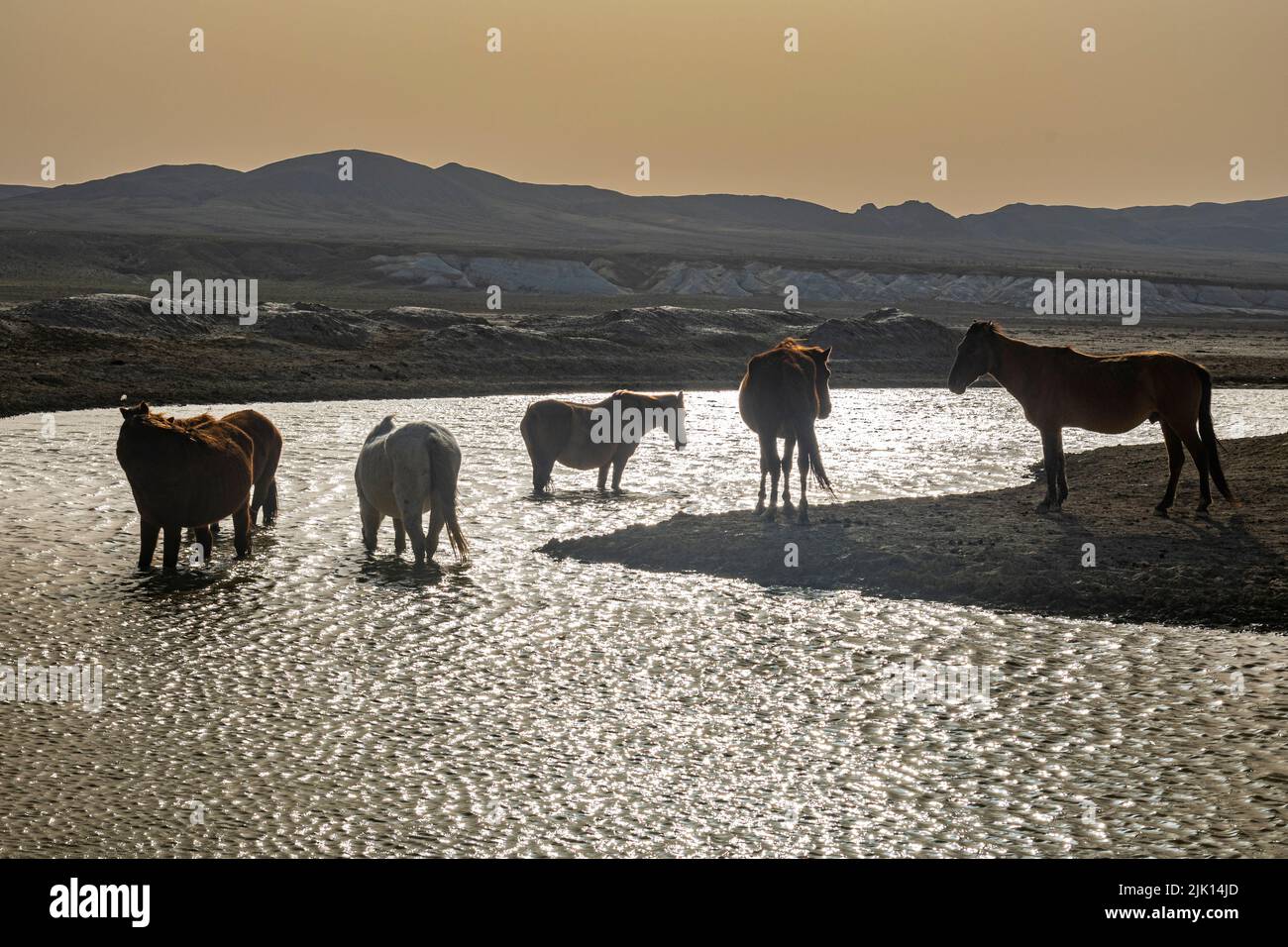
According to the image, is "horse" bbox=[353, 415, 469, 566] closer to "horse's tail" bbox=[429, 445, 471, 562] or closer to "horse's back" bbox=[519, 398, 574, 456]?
"horse's tail" bbox=[429, 445, 471, 562]

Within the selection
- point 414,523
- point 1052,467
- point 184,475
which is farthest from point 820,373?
point 184,475

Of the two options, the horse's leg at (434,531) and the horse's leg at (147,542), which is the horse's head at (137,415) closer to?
the horse's leg at (147,542)

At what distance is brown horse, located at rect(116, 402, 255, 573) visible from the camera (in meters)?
11.0

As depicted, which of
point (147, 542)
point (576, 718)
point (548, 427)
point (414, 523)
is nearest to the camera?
point (576, 718)

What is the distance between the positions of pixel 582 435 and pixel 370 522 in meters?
4.59

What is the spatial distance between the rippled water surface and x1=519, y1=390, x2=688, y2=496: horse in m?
2.93

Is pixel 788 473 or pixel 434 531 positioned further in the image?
pixel 788 473

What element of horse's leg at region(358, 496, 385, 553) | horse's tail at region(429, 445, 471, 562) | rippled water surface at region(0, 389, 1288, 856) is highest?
horse's tail at region(429, 445, 471, 562)

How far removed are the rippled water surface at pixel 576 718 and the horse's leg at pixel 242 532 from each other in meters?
0.20

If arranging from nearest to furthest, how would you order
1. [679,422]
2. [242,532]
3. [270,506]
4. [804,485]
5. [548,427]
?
[242,532], [804,485], [270,506], [548,427], [679,422]

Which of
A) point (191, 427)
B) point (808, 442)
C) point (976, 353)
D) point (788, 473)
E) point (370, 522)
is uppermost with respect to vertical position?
point (976, 353)

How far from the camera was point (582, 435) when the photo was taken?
53.3ft

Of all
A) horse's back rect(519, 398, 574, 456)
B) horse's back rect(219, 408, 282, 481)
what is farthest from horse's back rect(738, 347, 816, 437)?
horse's back rect(219, 408, 282, 481)

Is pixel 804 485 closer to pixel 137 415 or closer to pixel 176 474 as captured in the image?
pixel 176 474
